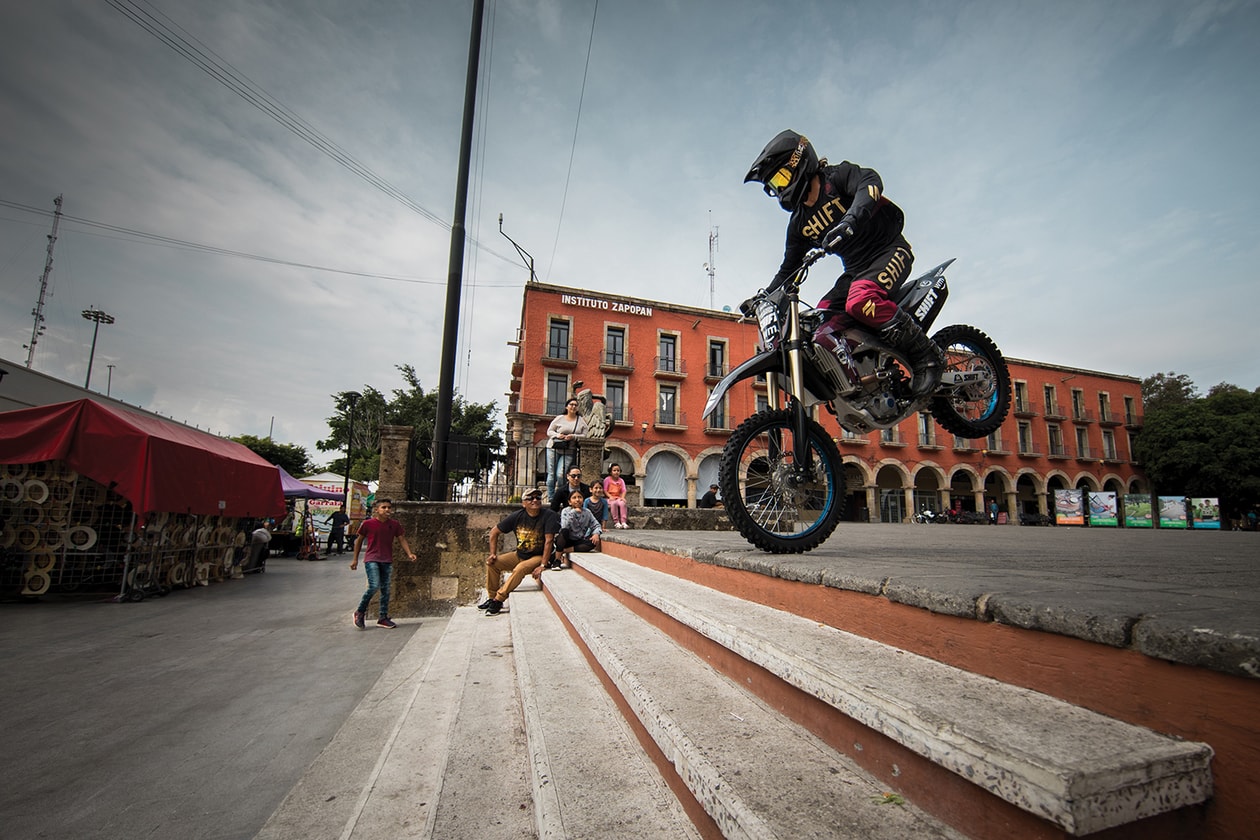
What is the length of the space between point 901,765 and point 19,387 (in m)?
15.0

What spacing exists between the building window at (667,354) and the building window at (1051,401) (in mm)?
24222

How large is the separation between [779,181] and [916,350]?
132cm

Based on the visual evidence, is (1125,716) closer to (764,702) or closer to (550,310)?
(764,702)

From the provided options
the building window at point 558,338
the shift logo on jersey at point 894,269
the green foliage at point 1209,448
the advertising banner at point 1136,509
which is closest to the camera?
the shift logo on jersey at point 894,269

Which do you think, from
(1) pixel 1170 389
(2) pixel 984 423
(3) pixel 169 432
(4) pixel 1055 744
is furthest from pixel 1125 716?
(1) pixel 1170 389

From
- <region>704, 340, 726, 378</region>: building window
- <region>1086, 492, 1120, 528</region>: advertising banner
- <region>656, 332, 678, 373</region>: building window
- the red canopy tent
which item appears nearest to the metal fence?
the red canopy tent

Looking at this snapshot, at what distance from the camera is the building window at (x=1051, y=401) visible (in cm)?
3195

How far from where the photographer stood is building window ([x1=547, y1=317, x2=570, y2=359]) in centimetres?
2481

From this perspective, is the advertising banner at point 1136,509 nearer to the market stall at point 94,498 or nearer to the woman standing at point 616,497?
the woman standing at point 616,497

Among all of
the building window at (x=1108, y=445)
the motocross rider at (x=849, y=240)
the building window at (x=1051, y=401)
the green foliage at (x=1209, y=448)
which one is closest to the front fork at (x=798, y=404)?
the motocross rider at (x=849, y=240)

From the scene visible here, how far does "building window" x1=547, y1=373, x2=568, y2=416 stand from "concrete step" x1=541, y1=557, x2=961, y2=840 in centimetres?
2216

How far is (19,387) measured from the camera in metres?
9.75

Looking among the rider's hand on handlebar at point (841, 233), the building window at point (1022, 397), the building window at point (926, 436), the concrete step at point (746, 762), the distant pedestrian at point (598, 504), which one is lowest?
the concrete step at point (746, 762)

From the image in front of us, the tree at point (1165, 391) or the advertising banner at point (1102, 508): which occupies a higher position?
the tree at point (1165, 391)
